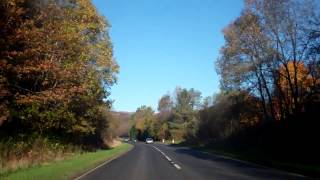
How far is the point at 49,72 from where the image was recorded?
1110 inches

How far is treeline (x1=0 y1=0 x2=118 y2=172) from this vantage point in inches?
954

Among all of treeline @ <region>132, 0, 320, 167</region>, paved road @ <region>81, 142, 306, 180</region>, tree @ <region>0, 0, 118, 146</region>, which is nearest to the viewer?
paved road @ <region>81, 142, 306, 180</region>

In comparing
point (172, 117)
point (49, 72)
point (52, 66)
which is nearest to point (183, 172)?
point (52, 66)

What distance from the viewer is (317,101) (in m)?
40.0

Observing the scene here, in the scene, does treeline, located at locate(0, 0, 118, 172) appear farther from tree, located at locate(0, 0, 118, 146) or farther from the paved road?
the paved road

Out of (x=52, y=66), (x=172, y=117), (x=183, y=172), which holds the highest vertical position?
(x=172, y=117)

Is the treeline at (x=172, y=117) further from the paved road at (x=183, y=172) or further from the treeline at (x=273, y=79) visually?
the paved road at (x=183, y=172)

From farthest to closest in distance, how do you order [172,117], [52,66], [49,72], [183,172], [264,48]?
[172,117] < [264,48] < [49,72] < [52,66] < [183,172]

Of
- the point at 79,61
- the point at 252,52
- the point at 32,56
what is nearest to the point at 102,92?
the point at 79,61

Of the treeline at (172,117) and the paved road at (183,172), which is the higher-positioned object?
the treeline at (172,117)

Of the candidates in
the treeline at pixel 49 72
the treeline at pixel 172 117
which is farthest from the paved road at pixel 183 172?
the treeline at pixel 172 117

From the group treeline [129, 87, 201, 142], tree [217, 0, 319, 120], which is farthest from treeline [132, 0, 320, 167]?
treeline [129, 87, 201, 142]

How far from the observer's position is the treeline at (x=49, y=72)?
2423 cm

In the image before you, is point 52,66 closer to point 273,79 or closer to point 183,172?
point 183,172
